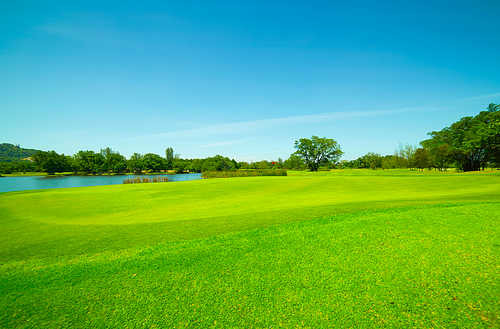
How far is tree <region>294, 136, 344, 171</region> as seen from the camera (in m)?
91.6

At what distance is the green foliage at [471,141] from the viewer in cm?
3866

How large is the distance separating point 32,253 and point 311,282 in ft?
21.7

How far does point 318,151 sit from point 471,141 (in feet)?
173

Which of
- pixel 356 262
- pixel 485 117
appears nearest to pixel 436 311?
pixel 356 262

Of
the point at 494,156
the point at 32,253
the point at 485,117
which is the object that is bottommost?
the point at 32,253

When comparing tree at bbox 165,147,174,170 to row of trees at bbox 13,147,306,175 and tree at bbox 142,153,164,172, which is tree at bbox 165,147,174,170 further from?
tree at bbox 142,153,164,172

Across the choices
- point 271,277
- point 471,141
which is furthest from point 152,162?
point 271,277

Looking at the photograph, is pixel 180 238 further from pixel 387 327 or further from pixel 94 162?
pixel 94 162

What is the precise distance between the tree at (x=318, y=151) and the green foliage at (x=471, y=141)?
33596mm

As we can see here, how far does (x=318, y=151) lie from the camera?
91438 millimetres

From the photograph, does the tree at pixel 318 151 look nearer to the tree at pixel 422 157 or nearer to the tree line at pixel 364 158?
the tree line at pixel 364 158

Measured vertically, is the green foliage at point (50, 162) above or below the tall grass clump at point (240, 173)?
above

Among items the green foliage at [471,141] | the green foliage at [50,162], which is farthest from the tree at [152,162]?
the green foliage at [471,141]

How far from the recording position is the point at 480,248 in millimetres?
4188
